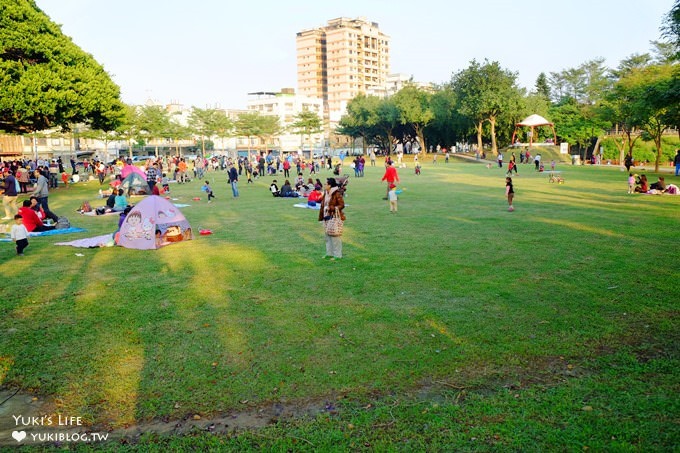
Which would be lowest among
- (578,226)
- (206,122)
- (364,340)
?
(364,340)

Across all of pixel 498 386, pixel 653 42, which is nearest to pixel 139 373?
pixel 498 386

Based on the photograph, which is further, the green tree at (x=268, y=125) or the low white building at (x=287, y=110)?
the low white building at (x=287, y=110)

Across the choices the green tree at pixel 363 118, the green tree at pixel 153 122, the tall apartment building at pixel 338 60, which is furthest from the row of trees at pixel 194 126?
the tall apartment building at pixel 338 60

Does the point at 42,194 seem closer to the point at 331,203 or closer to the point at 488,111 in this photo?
the point at 331,203

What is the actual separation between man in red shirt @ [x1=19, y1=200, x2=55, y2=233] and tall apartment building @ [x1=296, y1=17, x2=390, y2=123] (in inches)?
5011

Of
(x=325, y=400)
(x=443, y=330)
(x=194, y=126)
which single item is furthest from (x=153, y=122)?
(x=325, y=400)

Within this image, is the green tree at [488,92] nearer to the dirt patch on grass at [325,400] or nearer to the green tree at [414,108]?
the green tree at [414,108]

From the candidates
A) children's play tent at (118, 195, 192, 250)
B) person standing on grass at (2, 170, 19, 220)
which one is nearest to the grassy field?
children's play tent at (118, 195, 192, 250)

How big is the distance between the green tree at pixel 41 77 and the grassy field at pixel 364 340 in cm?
1561

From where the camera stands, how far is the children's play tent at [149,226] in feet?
41.6

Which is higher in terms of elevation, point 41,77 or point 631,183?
point 41,77

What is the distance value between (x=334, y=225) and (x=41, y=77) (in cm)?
2282

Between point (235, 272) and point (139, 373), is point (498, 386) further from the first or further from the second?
point (235, 272)

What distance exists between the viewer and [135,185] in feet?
86.3
